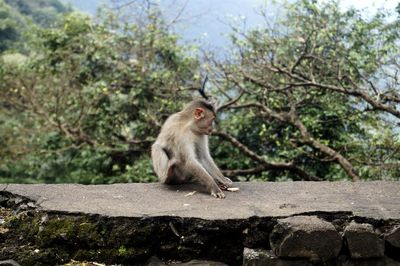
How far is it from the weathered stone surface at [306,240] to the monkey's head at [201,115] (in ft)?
6.02

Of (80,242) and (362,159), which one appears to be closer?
(80,242)

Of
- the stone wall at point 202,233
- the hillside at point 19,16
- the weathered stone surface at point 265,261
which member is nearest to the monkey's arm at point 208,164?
the stone wall at point 202,233

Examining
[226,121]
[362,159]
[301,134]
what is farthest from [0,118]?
[362,159]

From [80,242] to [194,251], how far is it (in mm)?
802

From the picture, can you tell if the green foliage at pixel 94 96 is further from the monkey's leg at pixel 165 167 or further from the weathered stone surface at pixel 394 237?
A: the weathered stone surface at pixel 394 237

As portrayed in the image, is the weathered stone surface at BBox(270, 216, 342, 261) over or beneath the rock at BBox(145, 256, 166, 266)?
over

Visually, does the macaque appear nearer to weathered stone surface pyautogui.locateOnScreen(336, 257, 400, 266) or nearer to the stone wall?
the stone wall

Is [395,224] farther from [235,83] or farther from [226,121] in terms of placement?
[226,121]

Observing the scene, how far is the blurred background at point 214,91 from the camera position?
948 centimetres

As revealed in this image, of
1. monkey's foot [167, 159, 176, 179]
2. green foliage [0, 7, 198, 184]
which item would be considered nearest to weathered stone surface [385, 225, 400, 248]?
monkey's foot [167, 159, 176, 179]

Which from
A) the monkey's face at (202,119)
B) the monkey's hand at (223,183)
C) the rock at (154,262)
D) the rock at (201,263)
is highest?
the monkey's face at (202,119)

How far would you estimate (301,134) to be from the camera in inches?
384

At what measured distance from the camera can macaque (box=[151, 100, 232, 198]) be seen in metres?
4.85

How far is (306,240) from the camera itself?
133 inches
